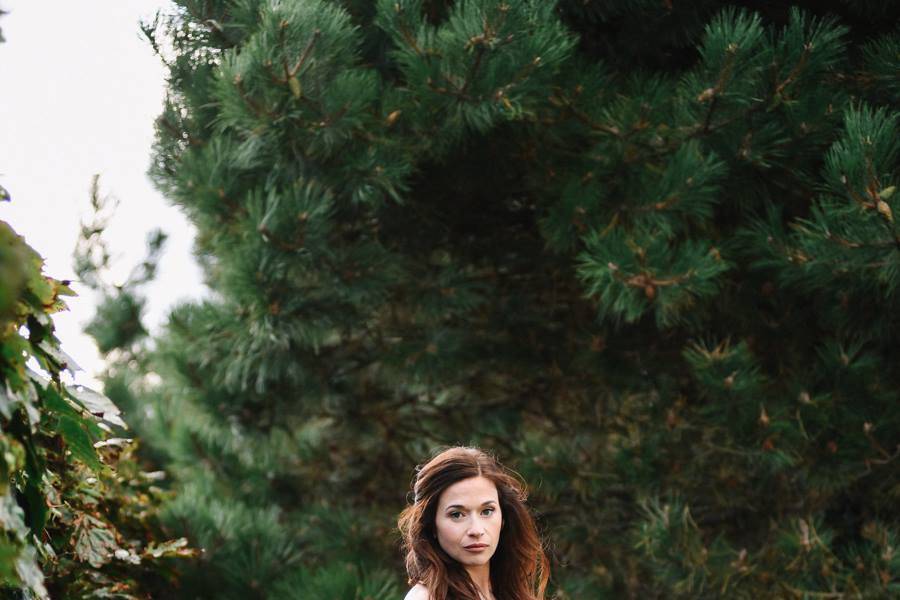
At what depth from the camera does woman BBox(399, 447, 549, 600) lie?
2186 mm

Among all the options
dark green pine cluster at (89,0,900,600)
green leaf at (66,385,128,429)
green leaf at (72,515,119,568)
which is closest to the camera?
green leaf at (66,385,128,429)

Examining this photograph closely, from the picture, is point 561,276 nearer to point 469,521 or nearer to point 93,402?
point 469,521

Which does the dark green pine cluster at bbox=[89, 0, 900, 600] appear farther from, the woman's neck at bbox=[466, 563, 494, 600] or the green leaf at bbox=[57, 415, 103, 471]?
the green leaf at bbox=[57, 415, 103, 471]

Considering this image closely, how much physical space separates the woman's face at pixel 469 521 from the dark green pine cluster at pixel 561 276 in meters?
0.88

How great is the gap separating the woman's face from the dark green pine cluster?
2.90 feet

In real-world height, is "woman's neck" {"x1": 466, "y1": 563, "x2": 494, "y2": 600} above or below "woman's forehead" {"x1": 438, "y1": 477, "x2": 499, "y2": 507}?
below

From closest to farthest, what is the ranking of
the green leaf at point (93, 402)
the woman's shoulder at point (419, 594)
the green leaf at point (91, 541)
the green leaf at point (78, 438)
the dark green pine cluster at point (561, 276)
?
the green leaf at point (78, 438)
the green leaf at point (93, 402)
the woman's shoulder at point (419, 594)
the green leaf at point (91, 541)
the dark green pine cluster at point (561, 276)

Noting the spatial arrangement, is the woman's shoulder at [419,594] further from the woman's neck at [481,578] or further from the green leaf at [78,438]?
the green leaf at [78,438]

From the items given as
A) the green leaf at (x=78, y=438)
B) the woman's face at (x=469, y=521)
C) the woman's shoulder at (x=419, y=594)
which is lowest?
the woman's shoulder at (x=419, y=594)

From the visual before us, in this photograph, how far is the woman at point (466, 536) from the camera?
219cm

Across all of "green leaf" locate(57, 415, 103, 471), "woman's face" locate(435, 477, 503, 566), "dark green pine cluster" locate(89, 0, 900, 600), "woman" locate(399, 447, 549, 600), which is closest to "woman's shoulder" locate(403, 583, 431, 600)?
"woman" locate(399, 447, 549, 600)

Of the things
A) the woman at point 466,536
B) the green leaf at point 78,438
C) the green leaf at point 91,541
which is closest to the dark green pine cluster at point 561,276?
the woman at point 466,536

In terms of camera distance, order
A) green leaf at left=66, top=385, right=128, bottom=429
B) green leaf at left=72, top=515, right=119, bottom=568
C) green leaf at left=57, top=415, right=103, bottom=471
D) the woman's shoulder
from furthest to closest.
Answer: green leaf at left=72, top=515, right=119, bottom=568 < the woman's shoulder < green leaf at left=66, top=385, right=128, bottom=429 < green leaf at left=57, top=415, right=103, bottom=471

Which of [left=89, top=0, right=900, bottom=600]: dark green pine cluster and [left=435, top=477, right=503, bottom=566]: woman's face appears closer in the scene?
[left=435, top=477, right=503, bottom=566]: woman's face
